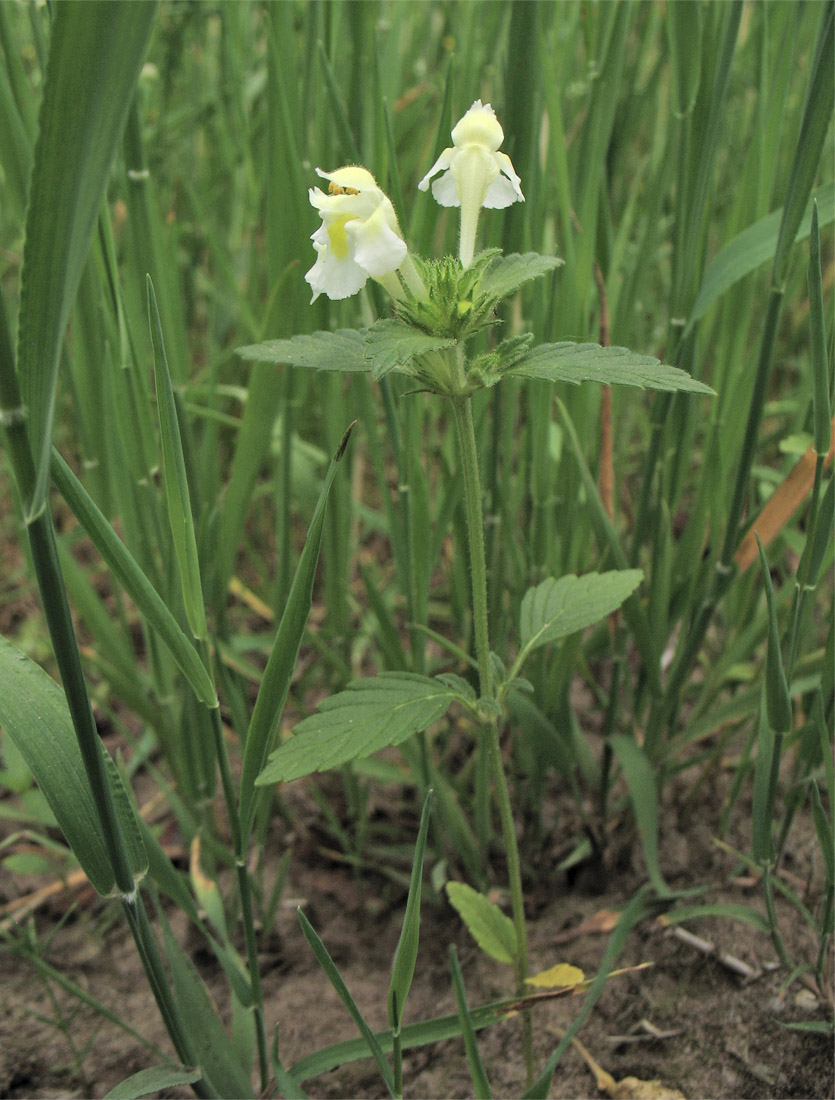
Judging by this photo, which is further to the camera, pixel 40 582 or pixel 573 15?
pixel 573 15

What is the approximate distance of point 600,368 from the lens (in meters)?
A: 0.50

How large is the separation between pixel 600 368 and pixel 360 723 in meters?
0.25

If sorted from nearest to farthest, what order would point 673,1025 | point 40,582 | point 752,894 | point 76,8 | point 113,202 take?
1. point 76,8
2. point 40,582
3. point 673,1025
4. point 752,894
5. point 113,202

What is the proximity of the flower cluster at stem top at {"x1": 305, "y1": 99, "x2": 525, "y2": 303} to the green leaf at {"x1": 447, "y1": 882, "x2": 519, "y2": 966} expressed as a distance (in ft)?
1.35

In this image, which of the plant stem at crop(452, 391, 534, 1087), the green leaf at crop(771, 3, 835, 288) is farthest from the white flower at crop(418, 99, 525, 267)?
the green leaf at crop(771, 3, 835, 288)

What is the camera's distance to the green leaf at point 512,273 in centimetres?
50

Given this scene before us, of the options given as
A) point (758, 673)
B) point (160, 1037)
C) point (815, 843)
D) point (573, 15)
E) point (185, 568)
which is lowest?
point (160, 1037)

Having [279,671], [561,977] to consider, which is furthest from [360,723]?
[561,977]

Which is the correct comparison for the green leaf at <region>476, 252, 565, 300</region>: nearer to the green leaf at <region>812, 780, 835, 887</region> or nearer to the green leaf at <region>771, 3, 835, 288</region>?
the green leaf at <region>771, 3, 835, 288</region>

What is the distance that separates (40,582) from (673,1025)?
1.97 feet

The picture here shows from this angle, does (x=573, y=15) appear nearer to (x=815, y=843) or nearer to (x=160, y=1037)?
(x=815, y=843)

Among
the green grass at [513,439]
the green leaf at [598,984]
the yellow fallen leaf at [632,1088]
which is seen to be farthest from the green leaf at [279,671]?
the yellow fallen leaf at [632,1088]

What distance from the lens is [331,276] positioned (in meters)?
0.49

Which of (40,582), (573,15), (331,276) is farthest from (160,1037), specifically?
(573,15)
